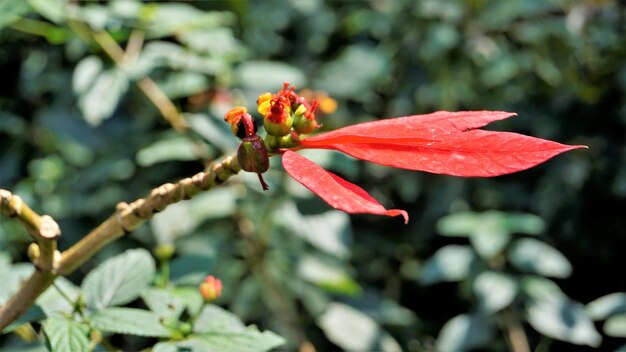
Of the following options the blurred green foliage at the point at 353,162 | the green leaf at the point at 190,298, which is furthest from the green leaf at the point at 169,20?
the green leaf at the point at 190,298

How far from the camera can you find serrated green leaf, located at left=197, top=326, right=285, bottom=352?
0.70m

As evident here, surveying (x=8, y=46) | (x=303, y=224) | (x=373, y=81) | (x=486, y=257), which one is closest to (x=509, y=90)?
(x=373, y=81)

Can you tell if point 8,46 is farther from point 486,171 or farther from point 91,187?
point 486,171

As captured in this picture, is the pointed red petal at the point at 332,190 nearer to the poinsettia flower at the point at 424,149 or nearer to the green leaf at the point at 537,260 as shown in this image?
the poinsettia flower at the point at 424,149

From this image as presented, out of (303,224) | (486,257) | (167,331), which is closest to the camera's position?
(167,331)

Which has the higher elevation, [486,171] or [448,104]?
[486,171]

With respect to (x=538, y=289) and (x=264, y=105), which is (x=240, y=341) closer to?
(x=264, y=105)

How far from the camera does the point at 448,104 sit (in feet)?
5.66

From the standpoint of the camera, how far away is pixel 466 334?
5.13ft

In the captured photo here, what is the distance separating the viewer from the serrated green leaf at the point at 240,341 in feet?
2.30

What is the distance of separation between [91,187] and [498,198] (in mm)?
862

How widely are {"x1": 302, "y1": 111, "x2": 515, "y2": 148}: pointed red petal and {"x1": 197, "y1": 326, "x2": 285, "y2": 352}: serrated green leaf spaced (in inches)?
8.4

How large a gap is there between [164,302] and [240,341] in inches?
5.6

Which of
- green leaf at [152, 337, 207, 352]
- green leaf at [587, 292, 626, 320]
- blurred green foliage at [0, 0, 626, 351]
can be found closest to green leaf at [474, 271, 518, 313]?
blurred green foliage at [0, 0, 626, 351]
